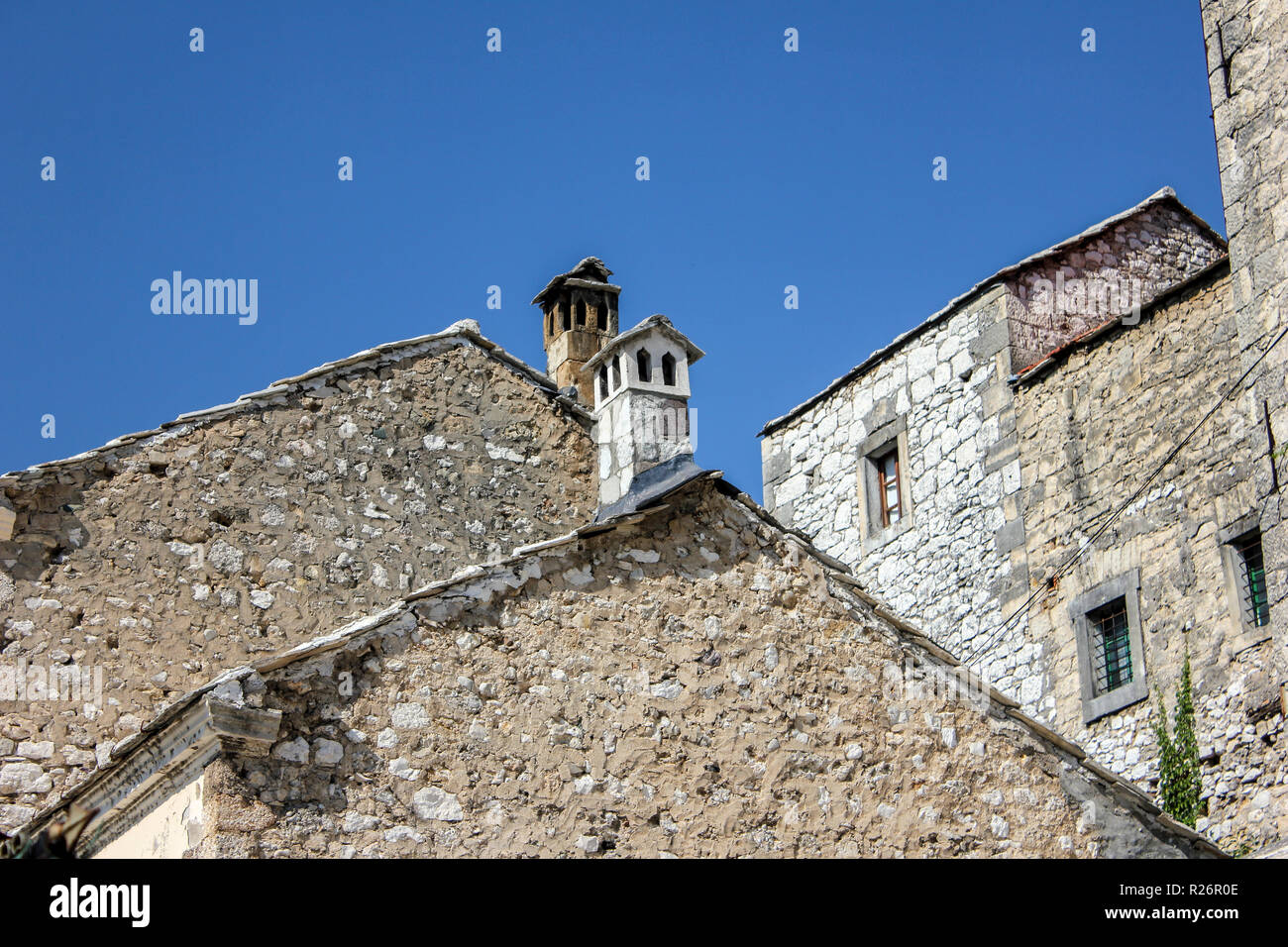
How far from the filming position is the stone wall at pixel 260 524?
10516 millimetres

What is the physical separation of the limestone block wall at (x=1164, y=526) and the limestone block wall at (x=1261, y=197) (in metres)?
0.53

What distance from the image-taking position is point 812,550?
397 inches

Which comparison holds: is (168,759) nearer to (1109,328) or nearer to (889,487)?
(1109,328)

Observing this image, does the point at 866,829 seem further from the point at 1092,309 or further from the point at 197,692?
the point at 1092,309

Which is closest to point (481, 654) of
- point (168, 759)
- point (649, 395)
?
point (168, 759)

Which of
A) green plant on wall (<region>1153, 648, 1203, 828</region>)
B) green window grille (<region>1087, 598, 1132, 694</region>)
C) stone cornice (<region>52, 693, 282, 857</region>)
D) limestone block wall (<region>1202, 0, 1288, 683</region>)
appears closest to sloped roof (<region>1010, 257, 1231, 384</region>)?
limestone block wall (<region>1202, 0, 1288, 683</region>)

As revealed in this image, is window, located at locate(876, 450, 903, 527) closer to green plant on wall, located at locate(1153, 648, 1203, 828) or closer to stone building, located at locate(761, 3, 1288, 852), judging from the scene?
stone building, located at locate(761, 3, 1288, 852)

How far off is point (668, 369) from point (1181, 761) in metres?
6.16

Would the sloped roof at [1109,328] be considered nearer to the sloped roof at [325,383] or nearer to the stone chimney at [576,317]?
the stone chimney at [576,317]

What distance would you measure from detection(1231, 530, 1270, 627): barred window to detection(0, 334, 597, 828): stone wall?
5.66 metres

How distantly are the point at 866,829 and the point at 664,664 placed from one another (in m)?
1.54

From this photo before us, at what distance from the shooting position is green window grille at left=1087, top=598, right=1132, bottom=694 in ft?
49.0

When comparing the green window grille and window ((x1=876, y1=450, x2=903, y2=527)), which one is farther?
window ((x1=876, y1=450, x2=903, y2=527))

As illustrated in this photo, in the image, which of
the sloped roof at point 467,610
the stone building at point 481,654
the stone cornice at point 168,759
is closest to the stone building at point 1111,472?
the sloped roof at point 467,610
